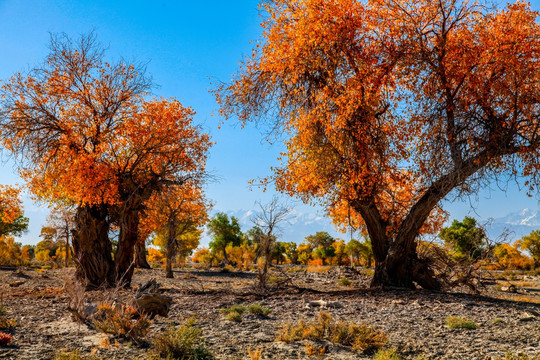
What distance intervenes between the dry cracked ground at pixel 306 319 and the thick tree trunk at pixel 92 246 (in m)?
2.42

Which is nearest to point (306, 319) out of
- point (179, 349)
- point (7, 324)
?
point (179, 349)

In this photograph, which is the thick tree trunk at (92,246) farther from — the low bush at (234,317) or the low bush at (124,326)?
the low bush at (124,326)

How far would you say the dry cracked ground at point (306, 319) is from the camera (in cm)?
771

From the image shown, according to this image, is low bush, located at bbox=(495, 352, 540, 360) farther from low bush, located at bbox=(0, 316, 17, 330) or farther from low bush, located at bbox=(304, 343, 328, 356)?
low bush, located at bbox=(0, 316, 17, 330)

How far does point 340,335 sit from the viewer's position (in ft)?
27.1

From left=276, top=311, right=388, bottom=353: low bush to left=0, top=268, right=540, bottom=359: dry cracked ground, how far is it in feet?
0.59

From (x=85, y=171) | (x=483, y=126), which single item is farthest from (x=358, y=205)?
(x=85, y=171)

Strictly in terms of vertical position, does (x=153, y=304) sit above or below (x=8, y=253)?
below

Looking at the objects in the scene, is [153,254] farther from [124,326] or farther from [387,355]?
[387,355]

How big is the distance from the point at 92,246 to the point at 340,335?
13463 mm

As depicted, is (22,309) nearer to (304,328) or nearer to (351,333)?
(304,328)

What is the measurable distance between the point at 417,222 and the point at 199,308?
7.94 m

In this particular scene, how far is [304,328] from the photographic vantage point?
8.79 metres

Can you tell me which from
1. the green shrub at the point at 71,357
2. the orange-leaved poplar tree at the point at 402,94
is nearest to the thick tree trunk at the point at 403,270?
the orange-leaved poplar tree at the point at 402,94
